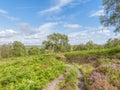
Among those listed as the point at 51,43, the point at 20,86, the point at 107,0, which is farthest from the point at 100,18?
the point at 51,43

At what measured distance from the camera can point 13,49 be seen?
11169 centimetres

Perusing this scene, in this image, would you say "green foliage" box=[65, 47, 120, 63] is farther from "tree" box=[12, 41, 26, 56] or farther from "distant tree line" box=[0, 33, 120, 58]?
"tree" box=[12, 41, 26, 56]

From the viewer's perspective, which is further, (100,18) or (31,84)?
(100,18)

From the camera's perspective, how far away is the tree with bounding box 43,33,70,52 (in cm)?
9800

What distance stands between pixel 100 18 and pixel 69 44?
6811 cm

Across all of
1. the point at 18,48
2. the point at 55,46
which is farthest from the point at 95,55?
the point at 18,48

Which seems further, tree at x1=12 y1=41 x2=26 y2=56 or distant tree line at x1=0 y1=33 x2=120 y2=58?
tree at x1=12 y1=41 x2=26 y2=56

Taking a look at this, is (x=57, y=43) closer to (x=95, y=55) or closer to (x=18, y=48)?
(x=18, y=48)

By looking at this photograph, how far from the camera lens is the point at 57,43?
101m

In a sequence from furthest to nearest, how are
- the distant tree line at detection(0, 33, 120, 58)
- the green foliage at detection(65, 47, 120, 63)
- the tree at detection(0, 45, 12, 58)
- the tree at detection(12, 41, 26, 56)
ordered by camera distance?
1. the tree at detection(0, 45, 12, 58)
2. the tree at detection(12, 41, 26, 56)
3. the distant tree line at detection(0, 33, 120, 58)
4. the green foliage at detection(65, 47, 120, 63)

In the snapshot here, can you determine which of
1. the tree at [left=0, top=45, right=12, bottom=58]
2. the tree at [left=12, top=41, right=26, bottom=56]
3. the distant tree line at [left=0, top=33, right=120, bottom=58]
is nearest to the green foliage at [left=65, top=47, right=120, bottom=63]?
the distant tree line at [left=0, top=33, right=120, bottom=58]

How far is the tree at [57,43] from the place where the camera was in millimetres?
98000

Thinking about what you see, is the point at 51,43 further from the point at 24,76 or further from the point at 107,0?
the point at 24,76

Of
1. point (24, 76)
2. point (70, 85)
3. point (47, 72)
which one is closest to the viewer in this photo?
point (70, 85)
